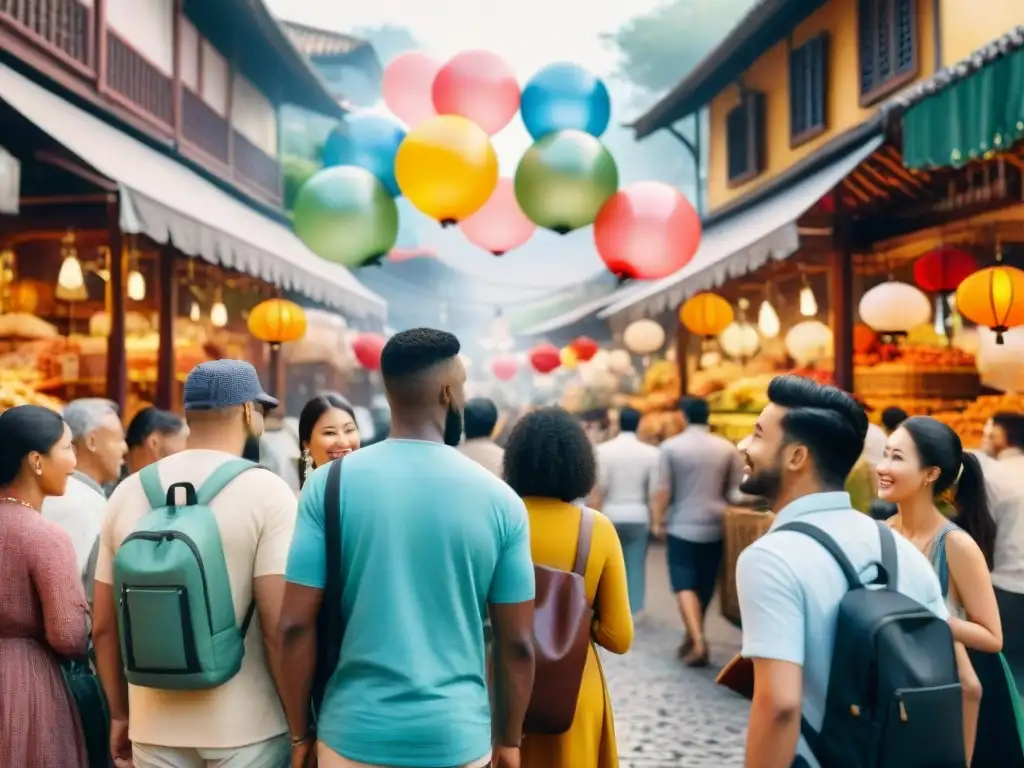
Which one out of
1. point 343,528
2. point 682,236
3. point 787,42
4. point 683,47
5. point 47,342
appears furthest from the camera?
point 683,47

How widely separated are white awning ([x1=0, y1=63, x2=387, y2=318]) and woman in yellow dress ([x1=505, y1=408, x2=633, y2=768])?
16.8 ft

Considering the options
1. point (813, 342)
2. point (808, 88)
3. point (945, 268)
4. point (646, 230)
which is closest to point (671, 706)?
point (646, 230)

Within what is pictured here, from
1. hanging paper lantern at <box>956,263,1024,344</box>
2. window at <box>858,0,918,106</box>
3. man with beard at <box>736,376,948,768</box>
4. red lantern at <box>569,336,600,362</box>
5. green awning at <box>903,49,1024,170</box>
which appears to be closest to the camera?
man with beard at <box>736,376,948,768</box>

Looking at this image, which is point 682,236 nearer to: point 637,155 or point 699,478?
point 699,478

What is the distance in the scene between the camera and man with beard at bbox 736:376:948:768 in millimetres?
2330

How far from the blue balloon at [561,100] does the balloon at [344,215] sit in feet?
4.56

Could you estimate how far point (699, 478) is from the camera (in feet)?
27.5

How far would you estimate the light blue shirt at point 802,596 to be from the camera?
2342 mm

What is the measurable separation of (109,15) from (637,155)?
174 ft

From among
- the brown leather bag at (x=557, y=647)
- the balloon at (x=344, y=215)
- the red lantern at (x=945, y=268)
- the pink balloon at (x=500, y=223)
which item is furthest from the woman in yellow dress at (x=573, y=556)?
the red lantern at (x=945, y=268)

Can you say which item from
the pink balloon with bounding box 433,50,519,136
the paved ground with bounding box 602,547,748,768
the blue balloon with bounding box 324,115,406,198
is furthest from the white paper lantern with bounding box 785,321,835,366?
the blue balloon with bounding box 324,115,406,198

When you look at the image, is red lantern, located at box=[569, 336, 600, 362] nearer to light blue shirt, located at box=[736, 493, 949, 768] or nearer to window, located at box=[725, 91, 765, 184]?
window, located at box=[725, 91, 765, 184]

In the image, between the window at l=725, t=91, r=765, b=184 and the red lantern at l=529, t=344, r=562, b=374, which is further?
the red lantern at l=529, t=344, r=562, b=374

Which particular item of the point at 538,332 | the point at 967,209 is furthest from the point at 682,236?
the point at 538,332
